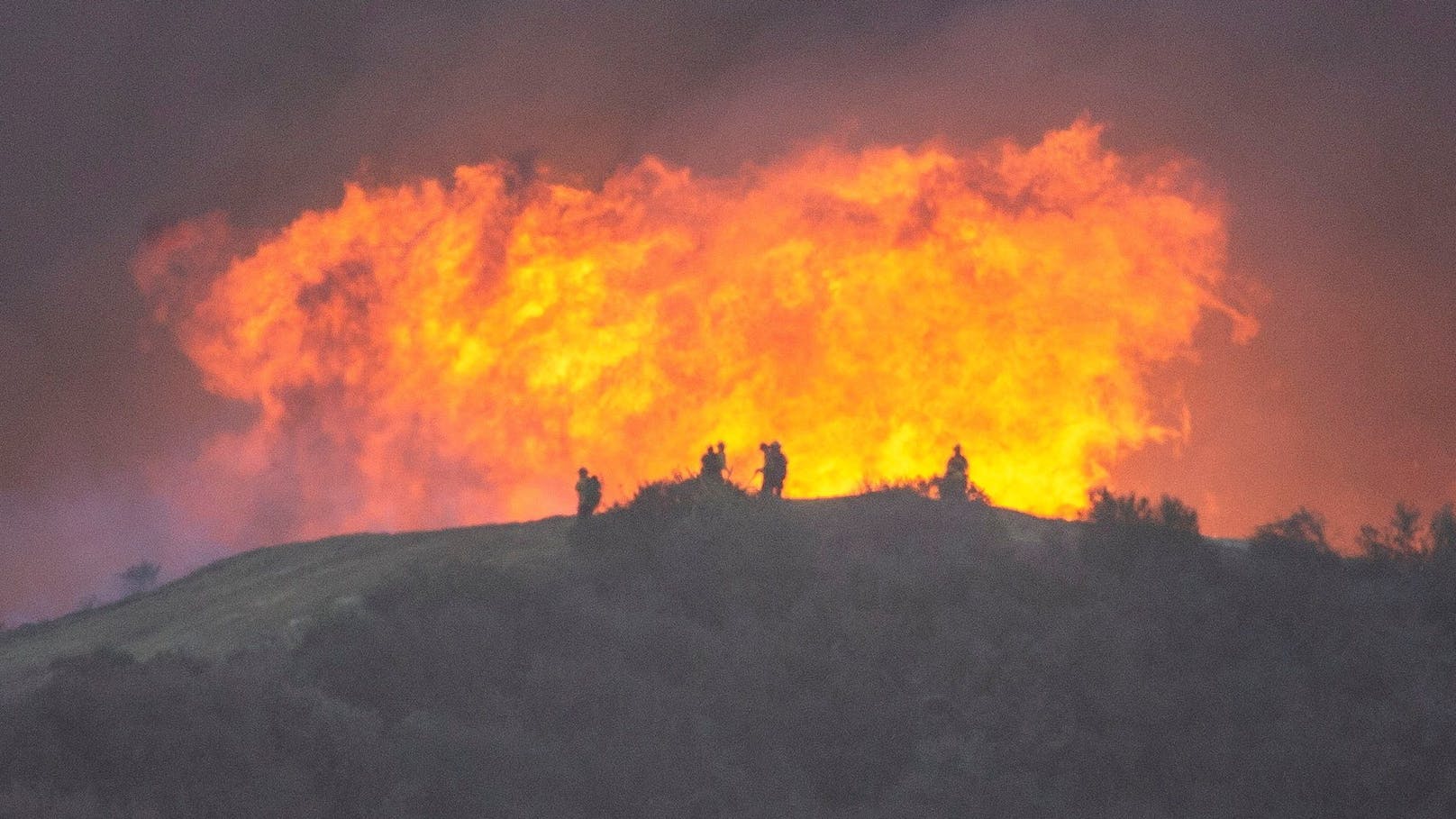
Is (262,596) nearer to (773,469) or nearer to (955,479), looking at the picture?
(773,469)

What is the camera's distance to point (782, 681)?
139ft

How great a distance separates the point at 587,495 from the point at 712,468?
452 cm

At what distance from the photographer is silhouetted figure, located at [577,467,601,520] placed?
2031 inches

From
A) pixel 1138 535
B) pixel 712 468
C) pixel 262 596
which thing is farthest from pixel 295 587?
pixel 1138 535

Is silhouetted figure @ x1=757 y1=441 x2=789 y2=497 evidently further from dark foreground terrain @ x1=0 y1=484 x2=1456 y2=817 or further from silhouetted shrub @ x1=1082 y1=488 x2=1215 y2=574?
silhouetted shrub @ x1=1082 y1=488 x2=1215 y2=574

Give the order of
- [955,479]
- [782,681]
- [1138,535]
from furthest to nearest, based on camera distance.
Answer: [955,479], [1138,535], [782,681]

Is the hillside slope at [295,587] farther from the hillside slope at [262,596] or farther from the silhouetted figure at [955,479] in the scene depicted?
the silhouetted figure at [955,479]

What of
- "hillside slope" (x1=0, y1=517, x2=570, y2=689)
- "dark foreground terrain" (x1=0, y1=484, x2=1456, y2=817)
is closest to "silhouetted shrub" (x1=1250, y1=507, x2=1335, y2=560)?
"dark foreground terrain" (x1=0, y1=484, x2=1456, y2=817)

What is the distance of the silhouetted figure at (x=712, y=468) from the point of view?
53.2 m

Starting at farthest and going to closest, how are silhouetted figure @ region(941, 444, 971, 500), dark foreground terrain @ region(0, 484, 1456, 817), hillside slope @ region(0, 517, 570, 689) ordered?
silhouetted figure @ region(941, 444, 971, 500)
hillside slope @ region(0, 517, 570, 689)
dark foreground terrain @ region(0, 484, 1456, 817)

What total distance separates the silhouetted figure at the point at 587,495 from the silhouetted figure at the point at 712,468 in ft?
12.2

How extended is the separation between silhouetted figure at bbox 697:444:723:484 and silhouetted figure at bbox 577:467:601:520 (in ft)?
12.2

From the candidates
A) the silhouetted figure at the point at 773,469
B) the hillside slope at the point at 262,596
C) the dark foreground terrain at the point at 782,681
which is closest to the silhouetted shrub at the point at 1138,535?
the dark foreground terrain at the point at 782,681

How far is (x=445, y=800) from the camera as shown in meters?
35.6
